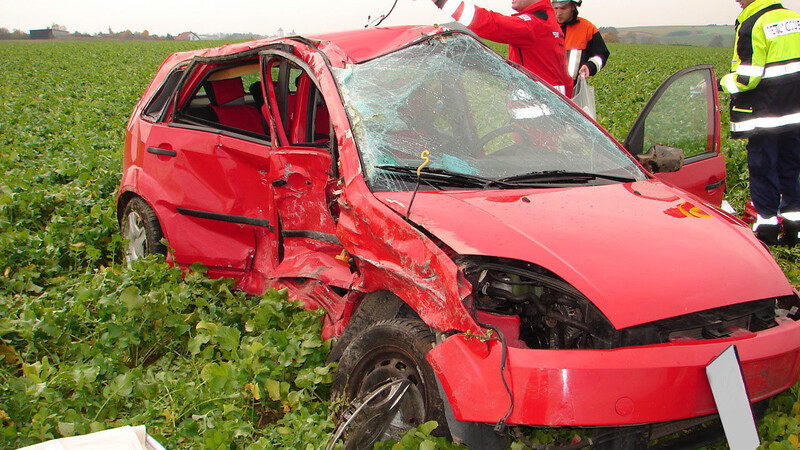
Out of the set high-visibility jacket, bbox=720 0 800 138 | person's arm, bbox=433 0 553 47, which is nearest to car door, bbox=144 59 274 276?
person's arm, bbox=433 0 553 47

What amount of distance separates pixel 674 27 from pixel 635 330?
10010 cm

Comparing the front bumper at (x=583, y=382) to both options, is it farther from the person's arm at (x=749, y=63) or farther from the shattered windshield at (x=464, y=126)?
the person's arm at (x=749, y=63)

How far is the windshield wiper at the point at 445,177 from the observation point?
3.04 metres

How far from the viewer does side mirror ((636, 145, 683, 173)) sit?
3615 millimetres

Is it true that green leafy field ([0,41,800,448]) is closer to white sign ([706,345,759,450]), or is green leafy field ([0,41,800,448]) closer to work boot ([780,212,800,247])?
work boot ([780,212,800,247])

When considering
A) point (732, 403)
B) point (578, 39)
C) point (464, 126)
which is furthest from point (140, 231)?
point (578, 39)

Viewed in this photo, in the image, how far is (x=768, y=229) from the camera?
5.68m

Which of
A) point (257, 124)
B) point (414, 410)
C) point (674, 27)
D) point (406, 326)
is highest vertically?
point (674, 27)

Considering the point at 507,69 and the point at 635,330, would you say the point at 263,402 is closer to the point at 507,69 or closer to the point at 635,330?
the point at 635,330

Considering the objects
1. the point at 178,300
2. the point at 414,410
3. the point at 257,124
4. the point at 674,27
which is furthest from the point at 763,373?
the point at 674,27

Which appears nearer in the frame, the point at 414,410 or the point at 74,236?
the point at 414,410

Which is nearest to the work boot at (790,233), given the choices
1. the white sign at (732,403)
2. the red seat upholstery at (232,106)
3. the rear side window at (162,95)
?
the white sign at (732,403)

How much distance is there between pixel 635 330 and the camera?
2328 mm

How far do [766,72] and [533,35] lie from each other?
1.99m
